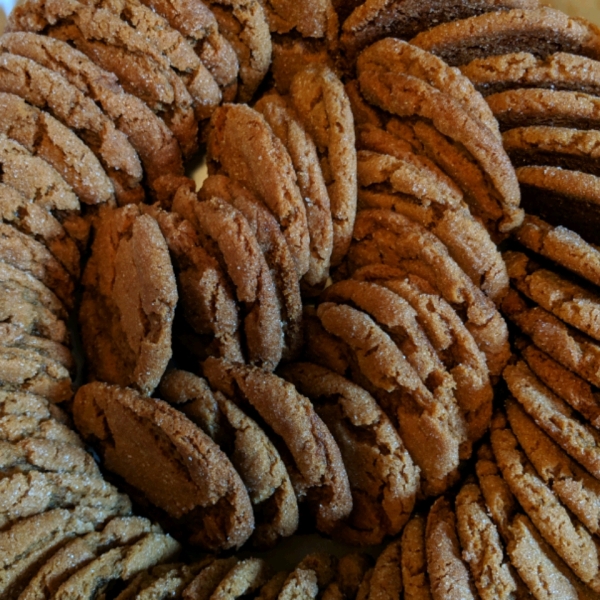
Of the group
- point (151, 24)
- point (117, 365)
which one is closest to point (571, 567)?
point (117, 365)

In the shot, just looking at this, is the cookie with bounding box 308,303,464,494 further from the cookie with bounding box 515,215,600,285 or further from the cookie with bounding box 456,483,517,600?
the cookie with bounding box 515,215,600,285

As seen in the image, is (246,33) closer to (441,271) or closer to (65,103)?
(65,103)

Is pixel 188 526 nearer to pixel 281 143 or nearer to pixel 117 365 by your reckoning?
pixel 117 365

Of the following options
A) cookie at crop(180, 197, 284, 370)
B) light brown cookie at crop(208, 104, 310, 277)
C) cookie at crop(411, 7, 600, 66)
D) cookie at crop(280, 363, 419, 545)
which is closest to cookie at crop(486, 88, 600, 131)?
cookie at crop(411, 7, 600, 66)

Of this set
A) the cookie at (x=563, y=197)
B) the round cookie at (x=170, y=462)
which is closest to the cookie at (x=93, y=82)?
the round cookie at (x=170, y=462)

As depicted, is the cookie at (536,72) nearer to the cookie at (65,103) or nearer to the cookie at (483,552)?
the cookie at (65,103)
